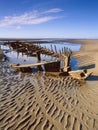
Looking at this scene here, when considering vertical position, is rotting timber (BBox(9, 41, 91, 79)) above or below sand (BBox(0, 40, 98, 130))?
above

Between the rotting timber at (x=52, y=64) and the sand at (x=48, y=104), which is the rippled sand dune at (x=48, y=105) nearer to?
the sand at (x=48, y=104)

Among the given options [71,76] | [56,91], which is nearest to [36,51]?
[71,76]

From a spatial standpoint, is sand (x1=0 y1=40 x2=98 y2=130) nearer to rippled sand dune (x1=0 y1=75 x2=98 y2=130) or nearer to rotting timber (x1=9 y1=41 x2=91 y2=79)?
rippled sand dune (x1=0 y1=75 x2=98 y2=130)

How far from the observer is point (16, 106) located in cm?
886

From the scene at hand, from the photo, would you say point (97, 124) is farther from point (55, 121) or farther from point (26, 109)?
point (26, 109)

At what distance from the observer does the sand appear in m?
7.22

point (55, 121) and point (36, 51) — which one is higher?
point (36, 51)

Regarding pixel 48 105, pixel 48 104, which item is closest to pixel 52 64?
pixel 48 104

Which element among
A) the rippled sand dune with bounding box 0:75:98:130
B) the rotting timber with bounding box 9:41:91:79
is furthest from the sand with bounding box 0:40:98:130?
the rotting timber with bounding box 9:41:91:79

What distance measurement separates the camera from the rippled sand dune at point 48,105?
7203 mm

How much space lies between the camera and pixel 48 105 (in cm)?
904

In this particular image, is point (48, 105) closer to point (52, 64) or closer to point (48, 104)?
point (48, 104)

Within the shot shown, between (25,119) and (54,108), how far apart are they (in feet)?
5.46

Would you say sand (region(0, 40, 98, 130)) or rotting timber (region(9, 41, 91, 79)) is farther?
rotting timber (region(9, 41, 91, 79))
